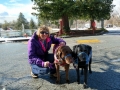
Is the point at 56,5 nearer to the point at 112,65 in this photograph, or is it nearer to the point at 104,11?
the point at 104,11

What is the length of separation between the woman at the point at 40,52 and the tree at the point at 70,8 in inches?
491

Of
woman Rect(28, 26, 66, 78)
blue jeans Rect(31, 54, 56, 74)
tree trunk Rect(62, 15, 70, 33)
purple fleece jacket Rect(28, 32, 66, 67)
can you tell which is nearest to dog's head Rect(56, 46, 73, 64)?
woman Rect(28, 26, 66, 78)

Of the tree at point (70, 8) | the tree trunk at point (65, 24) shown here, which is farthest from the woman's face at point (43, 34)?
the tree trunk at point (65, 24)

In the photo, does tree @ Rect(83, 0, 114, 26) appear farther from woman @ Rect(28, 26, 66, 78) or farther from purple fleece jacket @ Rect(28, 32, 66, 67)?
purple fleece jacket @ Rect(28, 32, 66, 67)

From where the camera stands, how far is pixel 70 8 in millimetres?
16812

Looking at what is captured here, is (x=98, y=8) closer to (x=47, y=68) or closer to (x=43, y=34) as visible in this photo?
(x=43, y=34)

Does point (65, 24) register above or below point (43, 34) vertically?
above

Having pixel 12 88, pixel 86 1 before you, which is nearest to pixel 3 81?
pixel 12 88

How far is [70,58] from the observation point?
368cm

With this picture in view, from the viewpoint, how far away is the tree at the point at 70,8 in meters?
17.0

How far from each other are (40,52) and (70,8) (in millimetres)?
12774

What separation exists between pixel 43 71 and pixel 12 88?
0.75 meters

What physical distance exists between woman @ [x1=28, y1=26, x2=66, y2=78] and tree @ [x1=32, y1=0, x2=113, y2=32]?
12468 mm

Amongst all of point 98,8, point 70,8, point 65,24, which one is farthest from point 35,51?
Answer: point 98,8
